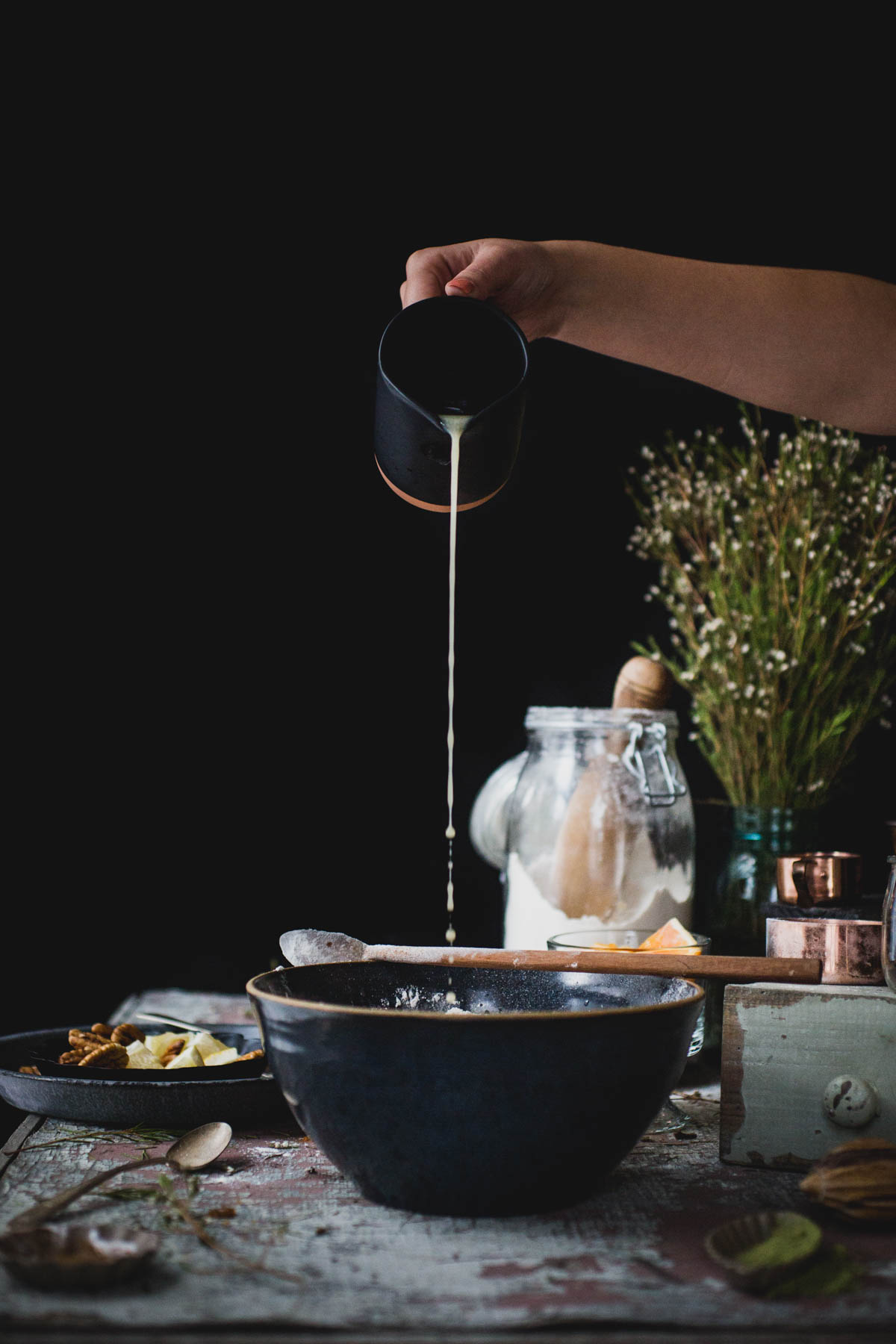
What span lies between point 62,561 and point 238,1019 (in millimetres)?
913

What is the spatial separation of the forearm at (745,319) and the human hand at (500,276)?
0.03 m

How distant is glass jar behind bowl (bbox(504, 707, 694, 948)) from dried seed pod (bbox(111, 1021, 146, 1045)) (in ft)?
1.31

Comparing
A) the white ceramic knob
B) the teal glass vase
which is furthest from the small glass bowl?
the teal glass vase

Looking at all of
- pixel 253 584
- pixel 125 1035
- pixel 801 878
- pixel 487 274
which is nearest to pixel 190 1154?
pixel 125 1035

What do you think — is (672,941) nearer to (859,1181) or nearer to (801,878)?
(801,878)

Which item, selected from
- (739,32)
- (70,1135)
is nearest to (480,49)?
(739,32)

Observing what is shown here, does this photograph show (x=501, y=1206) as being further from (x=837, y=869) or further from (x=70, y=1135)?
(x=837, y=869)

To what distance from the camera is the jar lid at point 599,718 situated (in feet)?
4.15

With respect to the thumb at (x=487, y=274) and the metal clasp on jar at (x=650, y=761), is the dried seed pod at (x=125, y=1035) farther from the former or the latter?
the thumb at (x=487, y=274)

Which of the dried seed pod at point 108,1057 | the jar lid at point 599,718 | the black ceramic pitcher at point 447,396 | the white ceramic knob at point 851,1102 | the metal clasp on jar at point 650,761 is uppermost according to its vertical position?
the black ceramic pitcher at point 447,396

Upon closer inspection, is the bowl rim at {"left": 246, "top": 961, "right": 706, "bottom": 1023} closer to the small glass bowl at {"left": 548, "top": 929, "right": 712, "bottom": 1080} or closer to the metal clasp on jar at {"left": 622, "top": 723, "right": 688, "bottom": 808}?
the small glass bowl at {"left": 548, "top": 929, "right": 712, "bottom": 1080}

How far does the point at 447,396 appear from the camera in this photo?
3.51 feet

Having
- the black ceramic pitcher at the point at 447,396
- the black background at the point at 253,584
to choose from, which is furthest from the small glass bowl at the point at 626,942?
the black background at the point at 253,584

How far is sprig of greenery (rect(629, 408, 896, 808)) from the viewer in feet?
4.78
